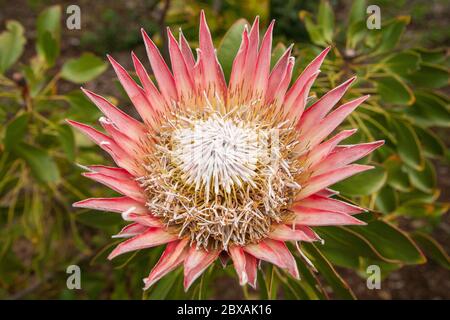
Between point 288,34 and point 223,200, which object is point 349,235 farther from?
point 288,34

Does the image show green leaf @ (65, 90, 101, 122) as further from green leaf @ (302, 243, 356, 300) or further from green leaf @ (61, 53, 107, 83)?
green leaf @ (302, 243, 356, 300)

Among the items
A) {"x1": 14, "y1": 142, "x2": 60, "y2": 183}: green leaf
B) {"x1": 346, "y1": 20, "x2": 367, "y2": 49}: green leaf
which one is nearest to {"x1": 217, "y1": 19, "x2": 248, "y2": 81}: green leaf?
{"x1": 346, "y1": 20, "x2": 367, "y2": 49}: green leaf

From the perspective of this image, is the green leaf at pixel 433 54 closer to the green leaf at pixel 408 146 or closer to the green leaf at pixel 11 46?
the green leaf at pixel 408 146

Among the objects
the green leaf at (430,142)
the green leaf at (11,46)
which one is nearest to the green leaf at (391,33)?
Answer: the green leaf at (430,142)

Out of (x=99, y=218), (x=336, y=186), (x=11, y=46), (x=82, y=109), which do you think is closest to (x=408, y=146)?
(x=336, y=186)

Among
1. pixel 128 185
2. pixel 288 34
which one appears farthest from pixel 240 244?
pixel 288 34

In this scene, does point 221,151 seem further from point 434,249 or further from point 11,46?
point 11,46
